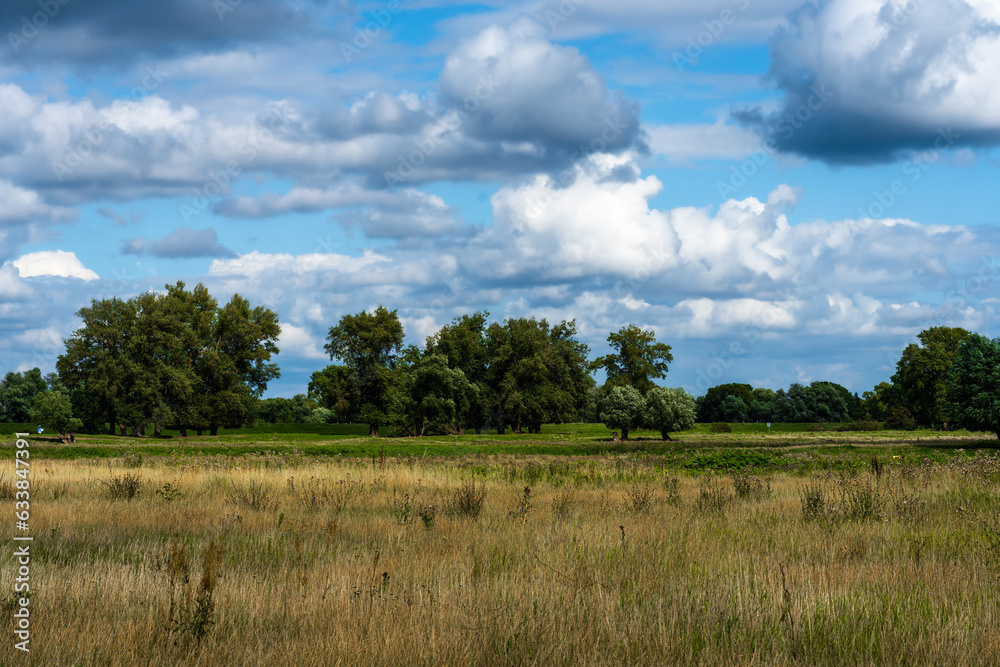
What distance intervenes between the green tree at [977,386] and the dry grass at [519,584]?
43210 mm

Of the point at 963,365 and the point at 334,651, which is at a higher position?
the point at 963,365

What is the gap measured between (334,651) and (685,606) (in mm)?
3100

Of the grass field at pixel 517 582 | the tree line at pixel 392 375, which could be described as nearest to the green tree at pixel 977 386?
the tree line at pixel 392 375

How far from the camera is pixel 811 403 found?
148750 mm

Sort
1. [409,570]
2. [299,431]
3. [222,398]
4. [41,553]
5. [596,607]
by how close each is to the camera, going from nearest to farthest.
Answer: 1. [596,607]
2. [409,570]
3. [41,553]
4. [222,398]
5. [299,431]

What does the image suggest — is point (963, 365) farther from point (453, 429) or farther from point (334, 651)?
point (334, 651)

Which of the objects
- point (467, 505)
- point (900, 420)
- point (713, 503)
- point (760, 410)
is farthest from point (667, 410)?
point (760, 410)

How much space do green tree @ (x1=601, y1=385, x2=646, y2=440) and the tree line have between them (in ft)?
0.45

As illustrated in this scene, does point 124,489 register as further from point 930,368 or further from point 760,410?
point 760,410

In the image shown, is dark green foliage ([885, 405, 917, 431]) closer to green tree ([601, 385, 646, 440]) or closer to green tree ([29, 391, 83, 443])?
green tree ([601, 385, 646, 440])

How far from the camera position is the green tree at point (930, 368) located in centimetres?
9194

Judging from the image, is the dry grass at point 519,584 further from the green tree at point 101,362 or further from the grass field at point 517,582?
the green tree at point 101,362

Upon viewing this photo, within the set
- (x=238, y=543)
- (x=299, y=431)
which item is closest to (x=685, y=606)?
(x=238, y=543)

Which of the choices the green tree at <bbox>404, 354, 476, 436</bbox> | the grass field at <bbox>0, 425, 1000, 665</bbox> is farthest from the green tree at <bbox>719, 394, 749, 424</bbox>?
the grass field at <bbox>0, 425, 1000, 665</bbox>
